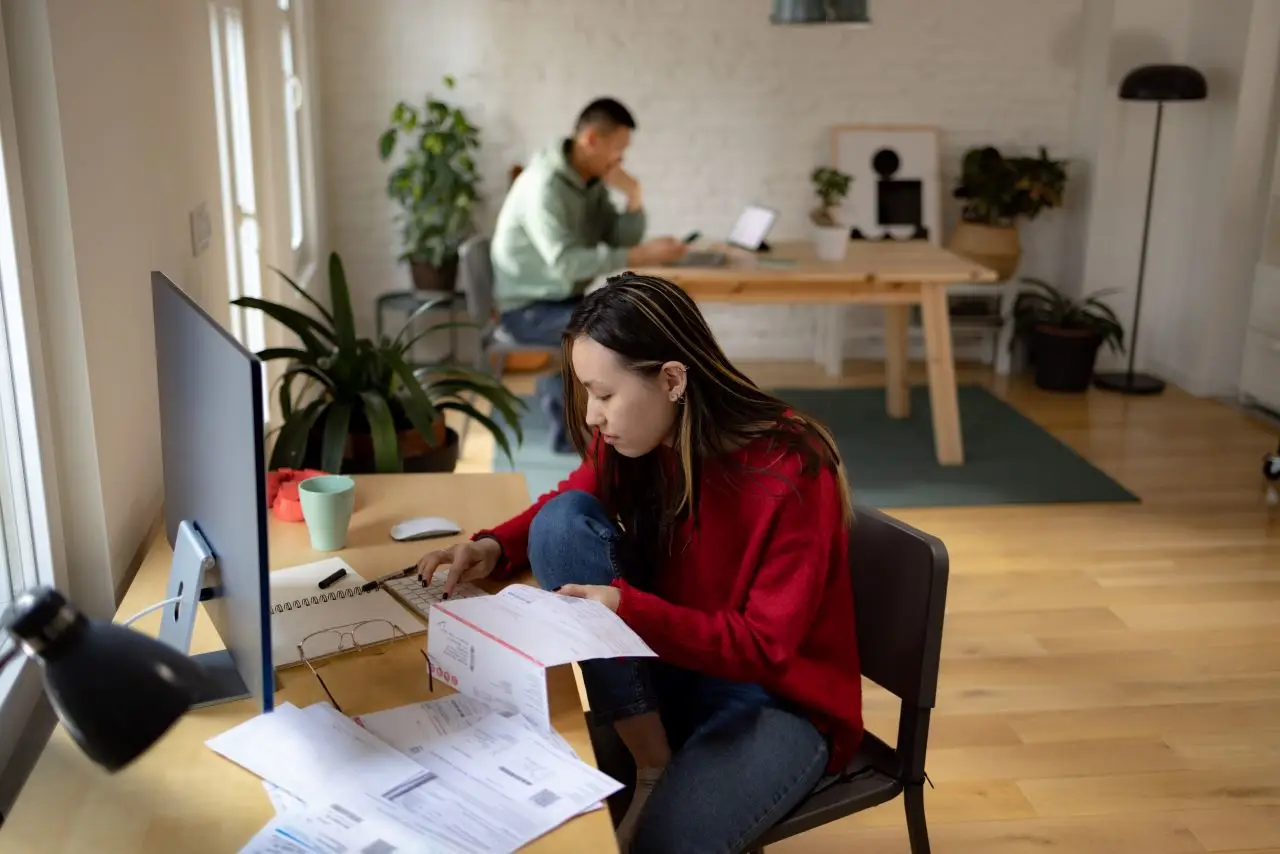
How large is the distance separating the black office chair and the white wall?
2.55 feet

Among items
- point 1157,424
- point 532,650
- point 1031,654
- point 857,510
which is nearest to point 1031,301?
point 1157,424

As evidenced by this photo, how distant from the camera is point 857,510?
6.15 ft

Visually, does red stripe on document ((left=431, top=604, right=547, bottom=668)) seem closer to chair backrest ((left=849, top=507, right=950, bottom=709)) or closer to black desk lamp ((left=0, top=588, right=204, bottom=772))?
black desk lamp ((left=0, top=588, right=204, bottom=772))

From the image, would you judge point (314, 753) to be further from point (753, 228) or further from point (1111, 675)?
point (753, 228)

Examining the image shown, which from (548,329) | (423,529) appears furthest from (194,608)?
(548,329)

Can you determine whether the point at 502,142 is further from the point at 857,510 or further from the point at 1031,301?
the point at 857,510

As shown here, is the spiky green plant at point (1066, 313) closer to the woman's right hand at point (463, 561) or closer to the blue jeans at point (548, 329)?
the blue jeans at point (548, 329)

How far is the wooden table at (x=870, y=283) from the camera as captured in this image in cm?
424

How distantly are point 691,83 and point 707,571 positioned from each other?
4337mm

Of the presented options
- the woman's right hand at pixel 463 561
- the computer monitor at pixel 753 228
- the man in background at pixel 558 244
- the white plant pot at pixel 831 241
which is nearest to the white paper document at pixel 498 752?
the woman's right hand at pixel 463 561

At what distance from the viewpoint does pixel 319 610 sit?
5.37 feet

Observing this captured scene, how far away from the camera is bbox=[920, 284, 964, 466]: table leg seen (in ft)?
14.6

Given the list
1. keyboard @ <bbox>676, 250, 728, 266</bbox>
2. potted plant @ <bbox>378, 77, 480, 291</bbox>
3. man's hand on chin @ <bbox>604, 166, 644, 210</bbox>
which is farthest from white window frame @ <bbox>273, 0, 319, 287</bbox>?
keyboard @ <bbox>676, 250, 728, 266</bbox>

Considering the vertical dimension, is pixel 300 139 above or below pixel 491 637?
above
